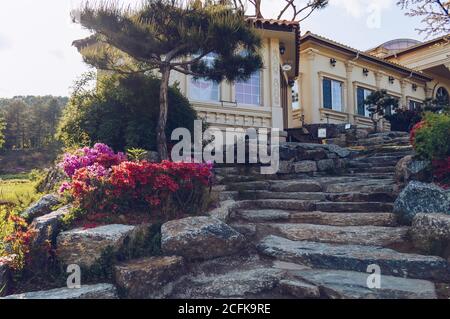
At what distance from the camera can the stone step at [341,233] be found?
394cm

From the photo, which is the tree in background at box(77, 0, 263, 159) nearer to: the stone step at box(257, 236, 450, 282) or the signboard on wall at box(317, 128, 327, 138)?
the stone step at box(257, 236, 450, 282)

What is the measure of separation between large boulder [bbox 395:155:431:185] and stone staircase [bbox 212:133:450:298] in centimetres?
22

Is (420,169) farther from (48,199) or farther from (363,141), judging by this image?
(363,141)

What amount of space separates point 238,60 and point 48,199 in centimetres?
450

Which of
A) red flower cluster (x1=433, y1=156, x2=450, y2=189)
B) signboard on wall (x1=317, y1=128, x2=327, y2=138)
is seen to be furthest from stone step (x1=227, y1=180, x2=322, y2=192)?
signboard on wall (x1=317, y1=128, x2=327, y2=138)

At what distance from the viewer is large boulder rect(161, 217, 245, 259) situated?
364 centimetres

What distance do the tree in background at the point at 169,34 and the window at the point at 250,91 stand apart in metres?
4.16

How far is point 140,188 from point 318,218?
2.40 metres

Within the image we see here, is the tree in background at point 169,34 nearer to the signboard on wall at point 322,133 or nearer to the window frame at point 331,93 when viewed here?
the signboard on wall at point 322,133

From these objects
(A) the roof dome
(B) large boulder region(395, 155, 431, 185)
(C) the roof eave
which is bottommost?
(B) large boulder region(395, 155, 431, 185)

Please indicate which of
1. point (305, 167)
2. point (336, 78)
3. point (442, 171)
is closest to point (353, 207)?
point (442, 171)

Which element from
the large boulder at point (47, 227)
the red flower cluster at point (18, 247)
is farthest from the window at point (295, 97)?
the red flower cluster at point (18, 247)

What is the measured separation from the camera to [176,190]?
4449 mm
